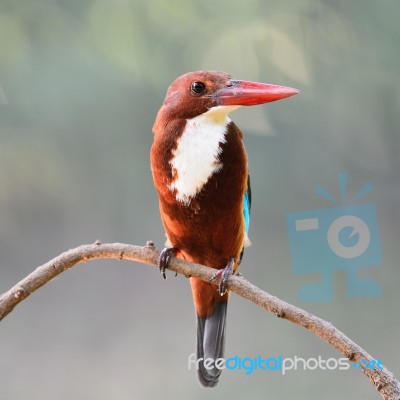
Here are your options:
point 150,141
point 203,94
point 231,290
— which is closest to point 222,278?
point 231,290

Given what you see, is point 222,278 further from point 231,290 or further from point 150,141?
point 150,141

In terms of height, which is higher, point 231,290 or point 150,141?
point 150,141

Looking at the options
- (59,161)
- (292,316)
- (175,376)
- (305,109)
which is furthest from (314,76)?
(292,316)

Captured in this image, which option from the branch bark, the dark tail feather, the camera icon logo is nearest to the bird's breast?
the branch bark

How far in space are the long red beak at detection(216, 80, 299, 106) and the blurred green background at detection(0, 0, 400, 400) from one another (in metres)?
0.70

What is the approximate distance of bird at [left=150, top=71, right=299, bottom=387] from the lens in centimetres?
103

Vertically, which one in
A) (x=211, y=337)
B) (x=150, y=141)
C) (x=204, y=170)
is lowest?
(x=211, y=337)

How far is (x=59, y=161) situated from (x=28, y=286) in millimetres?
842

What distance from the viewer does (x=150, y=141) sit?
1782 mm

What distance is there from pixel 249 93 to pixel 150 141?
2.74 feet

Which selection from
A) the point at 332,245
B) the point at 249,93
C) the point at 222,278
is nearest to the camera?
the point at 249,93

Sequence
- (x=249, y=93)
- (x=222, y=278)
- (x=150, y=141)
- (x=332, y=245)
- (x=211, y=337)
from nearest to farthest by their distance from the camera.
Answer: (x=249, y=93) → (x=222, y=278) → (x=211, y=337) → (x=332, y=245) → (x=150, y=141)

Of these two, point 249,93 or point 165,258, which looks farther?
point 165,258

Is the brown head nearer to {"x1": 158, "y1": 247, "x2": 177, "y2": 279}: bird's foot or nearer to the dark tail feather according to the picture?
{"x1": 158, "y1": 247, "x2": 177, "y2": 279}: bird's foot
